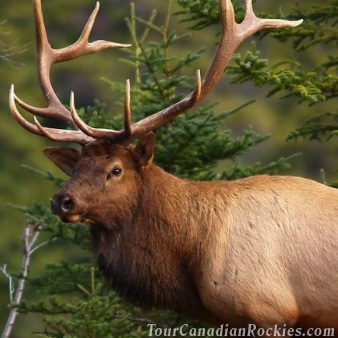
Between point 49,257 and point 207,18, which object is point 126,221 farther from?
point 49,257

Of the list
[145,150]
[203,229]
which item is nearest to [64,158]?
[145,150]

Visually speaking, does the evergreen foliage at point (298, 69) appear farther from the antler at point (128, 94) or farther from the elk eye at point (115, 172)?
the elk eye at point (115, 172)

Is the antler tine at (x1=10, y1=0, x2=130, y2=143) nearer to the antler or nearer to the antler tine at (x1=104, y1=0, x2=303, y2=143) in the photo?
the antler

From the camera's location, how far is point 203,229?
29.2 ft

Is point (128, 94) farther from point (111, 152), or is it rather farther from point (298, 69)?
point (298, 69)

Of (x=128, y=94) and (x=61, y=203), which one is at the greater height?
(x=128, y=94)

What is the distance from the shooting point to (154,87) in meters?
10.9

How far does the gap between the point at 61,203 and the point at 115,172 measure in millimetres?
510

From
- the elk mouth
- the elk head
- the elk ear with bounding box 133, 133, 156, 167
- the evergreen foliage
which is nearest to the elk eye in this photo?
the elk head

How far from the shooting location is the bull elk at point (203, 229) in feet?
28.1

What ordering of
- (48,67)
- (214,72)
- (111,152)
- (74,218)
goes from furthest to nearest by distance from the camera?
(48,67), (214,72), (111,152), (74,218)

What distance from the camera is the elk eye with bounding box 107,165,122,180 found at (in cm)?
896

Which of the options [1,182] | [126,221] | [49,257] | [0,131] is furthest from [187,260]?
[0,131]

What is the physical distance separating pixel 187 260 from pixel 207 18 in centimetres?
241
